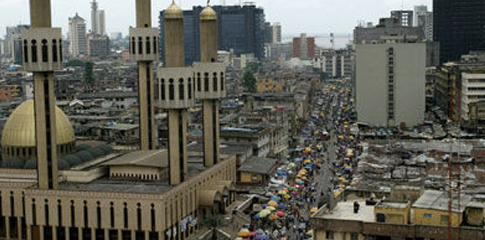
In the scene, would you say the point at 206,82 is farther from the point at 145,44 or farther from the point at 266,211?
the point at 266,211

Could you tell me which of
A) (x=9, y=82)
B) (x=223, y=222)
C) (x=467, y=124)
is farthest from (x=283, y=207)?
(x=9, y=82)

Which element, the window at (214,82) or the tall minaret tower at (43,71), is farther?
the window at (214,82)

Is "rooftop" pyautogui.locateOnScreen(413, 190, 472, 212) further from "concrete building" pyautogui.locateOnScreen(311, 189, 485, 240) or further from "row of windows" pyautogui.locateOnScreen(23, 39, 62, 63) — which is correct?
"row of windows" pyautogui.locateOnScreen(23, 39, 62, 63)

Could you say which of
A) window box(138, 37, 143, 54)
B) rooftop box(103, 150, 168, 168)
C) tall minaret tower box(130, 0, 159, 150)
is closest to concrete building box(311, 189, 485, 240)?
rooftop box(103, 150, 168, 168)

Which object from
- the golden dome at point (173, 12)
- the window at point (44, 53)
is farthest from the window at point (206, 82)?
the window at point (44, 53)

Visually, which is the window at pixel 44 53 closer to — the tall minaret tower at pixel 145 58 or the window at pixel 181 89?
the window at pixel 181 89

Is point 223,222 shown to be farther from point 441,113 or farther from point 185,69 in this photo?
point 441,113

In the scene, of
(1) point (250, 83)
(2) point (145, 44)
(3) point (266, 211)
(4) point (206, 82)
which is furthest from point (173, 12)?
(1) point (250, 83)
